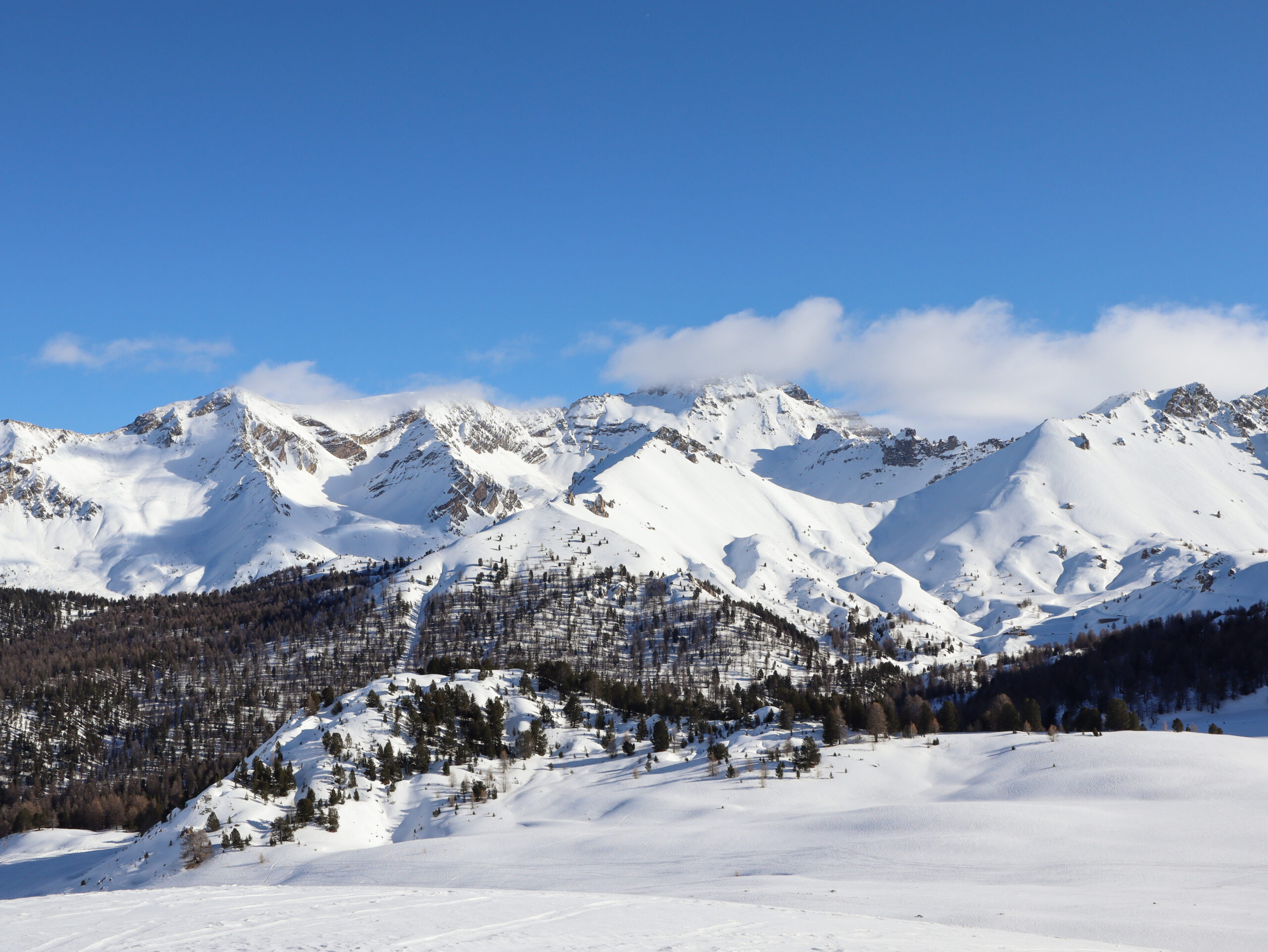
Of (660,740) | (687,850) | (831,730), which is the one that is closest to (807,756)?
(831,730)

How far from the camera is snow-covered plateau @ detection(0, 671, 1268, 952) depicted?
2834 centimetres

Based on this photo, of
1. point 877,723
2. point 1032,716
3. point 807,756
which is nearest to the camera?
point 807,756

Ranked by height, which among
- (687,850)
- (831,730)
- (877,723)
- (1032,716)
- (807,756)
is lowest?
(1032,716)

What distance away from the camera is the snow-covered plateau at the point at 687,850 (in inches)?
1116

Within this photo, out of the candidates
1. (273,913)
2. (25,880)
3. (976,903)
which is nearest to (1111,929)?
(976,903)

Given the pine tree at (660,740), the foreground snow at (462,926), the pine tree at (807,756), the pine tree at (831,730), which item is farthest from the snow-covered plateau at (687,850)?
the pine tree at (831,730)

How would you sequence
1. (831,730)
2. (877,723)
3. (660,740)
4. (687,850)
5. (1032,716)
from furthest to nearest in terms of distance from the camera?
1. (1032,716)
2. (660,740)
3. (877,723)
4. (831,730)
5. (687,850)

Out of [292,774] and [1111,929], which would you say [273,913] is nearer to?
[1111,929]

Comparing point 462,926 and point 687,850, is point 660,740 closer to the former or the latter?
point 687,850

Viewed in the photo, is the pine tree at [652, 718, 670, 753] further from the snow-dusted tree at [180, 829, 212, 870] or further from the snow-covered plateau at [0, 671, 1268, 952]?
the snow-dusted tree at [180, 829, 212, 870]

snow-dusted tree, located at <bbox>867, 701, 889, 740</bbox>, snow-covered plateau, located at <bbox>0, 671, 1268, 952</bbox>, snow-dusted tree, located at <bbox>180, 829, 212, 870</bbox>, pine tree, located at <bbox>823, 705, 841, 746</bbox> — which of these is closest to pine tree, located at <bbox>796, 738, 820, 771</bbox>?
snow-covered plateau, located at <bbox>0, 671, 1268, 952</bbox>

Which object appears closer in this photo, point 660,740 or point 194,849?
point 194,849

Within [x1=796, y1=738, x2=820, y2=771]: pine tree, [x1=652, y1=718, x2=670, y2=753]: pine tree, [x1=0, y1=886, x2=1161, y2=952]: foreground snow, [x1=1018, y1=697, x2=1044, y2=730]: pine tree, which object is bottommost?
[x1=1018, y1=697, x2=1044, y2=730]: pine tree

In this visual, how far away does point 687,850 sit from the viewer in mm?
56906
